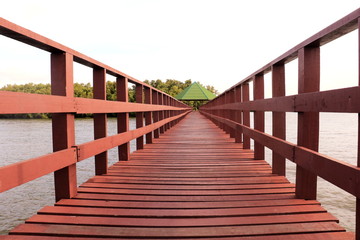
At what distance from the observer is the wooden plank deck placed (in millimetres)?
1840

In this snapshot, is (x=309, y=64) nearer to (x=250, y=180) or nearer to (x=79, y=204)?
(x=250, y=180)

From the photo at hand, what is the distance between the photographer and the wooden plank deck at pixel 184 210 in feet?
6.04

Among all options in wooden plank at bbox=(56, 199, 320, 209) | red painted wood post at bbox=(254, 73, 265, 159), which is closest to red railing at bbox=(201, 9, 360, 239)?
wooden plank at bbox=(56, 199, 320, 209)

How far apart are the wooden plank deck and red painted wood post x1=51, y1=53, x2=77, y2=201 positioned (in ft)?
0.63

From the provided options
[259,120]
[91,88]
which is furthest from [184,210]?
[91,88]

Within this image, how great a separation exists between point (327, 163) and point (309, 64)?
2.89 feet

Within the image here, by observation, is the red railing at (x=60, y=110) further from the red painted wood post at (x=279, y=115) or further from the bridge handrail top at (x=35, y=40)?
the red painted wood post at (x=279, y=115)

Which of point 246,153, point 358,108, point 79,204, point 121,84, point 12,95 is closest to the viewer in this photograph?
point 358,108

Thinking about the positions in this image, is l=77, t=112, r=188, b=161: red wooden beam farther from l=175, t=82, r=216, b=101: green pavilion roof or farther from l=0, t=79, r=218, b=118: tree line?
l=0, t=79, r=218, b=118: tree line

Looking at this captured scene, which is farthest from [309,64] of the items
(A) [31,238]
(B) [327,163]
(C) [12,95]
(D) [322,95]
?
(A) [31,238]

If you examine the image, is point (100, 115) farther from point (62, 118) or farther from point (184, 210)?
point (184, 210)

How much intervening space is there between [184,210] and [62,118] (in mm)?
1192

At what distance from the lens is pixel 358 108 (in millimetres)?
1545

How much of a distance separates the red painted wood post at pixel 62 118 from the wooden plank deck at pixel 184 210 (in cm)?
19
